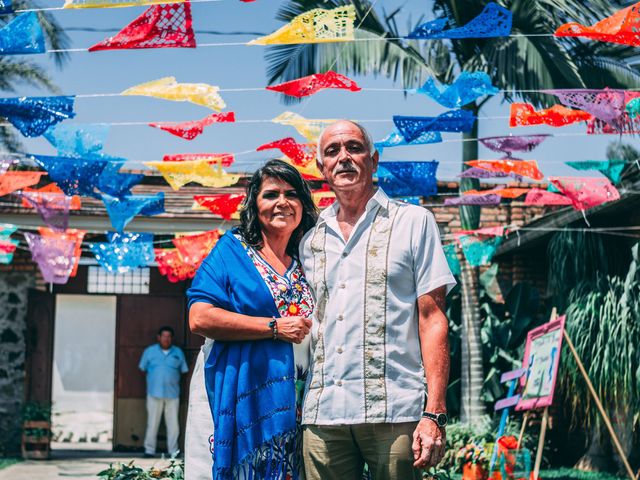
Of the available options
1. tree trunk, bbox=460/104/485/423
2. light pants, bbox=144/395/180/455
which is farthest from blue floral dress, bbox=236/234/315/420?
light pants, bbox=144/395/180/455

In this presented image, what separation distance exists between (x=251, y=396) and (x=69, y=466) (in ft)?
30.0

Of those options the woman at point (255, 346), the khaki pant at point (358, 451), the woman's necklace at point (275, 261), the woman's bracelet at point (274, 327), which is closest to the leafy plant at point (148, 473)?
the woman at point (255, 346)

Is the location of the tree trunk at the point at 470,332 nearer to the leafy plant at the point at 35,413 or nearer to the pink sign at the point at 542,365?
the pink sign at the point at 542,365

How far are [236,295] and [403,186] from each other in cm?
549

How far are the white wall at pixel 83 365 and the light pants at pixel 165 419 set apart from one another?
142 inches

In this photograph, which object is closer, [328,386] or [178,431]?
[328,386]

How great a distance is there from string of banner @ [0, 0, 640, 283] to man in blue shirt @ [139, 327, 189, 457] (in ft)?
10.1

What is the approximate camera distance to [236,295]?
131 inches

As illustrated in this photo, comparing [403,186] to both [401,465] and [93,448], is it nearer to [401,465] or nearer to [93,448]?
[401,465]

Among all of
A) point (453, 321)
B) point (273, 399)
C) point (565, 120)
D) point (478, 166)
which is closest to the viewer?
point (273, 399)

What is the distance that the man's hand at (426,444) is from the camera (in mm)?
2852

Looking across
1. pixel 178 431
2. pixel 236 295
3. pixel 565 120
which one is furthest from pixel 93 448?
pixel 236 295

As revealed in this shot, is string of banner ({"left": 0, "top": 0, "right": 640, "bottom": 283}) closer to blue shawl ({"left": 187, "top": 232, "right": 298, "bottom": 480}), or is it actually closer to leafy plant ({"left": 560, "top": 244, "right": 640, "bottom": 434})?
leafy plant ({"left": 560, "top": 244, "right": 640, "bottom": 434})

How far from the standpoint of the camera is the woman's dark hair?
11.4ft
